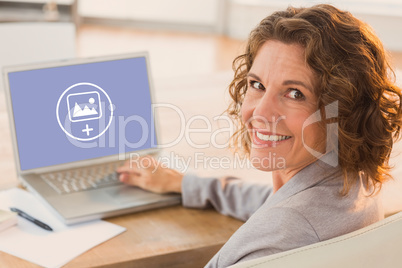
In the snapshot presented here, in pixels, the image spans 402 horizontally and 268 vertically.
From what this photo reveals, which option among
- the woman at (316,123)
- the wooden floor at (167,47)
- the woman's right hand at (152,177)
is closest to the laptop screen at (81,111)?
the woman's right hand at (152,177)

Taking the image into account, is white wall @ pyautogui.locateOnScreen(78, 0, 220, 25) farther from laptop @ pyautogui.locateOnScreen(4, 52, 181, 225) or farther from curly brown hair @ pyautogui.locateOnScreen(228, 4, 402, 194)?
curly brown hair @ pyautogui.locateOnScreen(228, 4, 402, 194)

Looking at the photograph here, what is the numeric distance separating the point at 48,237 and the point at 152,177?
Result: 1.11ft

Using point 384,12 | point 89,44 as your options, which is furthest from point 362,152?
point 384,12

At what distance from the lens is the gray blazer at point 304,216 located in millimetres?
1104

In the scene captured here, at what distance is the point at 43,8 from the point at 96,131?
4.68m

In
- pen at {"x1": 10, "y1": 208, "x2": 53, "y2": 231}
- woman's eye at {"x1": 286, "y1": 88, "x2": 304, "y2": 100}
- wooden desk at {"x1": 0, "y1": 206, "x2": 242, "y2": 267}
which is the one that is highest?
woman's eye at {"x1": 286, "y1": 88, "x2": 304, "y2": 100}

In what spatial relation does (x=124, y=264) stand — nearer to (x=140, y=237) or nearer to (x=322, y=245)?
(x=140, y=237)

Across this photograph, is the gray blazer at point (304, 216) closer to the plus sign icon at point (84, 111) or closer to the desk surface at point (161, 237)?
the desk surface at point (161, 237)

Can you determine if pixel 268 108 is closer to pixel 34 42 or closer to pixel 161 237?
pixel 161 237

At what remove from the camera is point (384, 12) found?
5.96 m

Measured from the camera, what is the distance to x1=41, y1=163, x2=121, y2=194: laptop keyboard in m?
1.57

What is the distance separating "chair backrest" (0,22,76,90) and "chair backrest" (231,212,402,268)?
1993 millimetres

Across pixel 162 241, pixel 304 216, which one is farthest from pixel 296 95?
pixel 162 241

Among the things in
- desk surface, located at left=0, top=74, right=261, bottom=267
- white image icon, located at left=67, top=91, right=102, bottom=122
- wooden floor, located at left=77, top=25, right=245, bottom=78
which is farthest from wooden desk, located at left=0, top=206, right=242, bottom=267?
wooden floor, located at left=77, top=25, right=245, bottom=78
